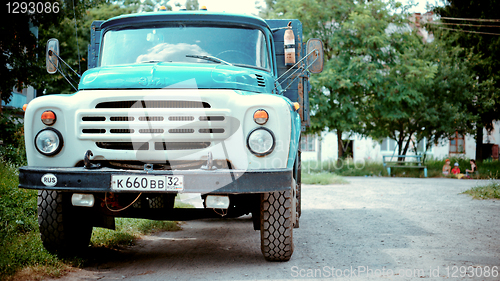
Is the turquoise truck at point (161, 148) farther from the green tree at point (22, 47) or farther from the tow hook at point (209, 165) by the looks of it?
the green tree at point (22, 47)

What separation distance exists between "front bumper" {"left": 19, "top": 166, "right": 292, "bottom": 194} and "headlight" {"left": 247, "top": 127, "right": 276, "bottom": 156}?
0.22m

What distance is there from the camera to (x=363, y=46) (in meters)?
19.4

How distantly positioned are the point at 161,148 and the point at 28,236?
2.40m

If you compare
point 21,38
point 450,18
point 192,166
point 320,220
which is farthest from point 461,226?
point 450,18

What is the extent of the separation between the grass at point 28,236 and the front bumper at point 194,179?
2.57ft

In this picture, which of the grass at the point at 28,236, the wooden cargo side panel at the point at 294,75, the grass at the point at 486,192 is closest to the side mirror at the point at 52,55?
the grass at the point at 28,236

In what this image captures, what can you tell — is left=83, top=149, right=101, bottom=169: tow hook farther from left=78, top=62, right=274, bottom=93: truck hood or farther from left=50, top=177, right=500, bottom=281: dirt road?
left=50, top=177, right=500, bottom=281: dirt road

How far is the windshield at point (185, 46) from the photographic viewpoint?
17.2 feet

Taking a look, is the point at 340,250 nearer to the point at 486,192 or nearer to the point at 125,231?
the point at 125,231

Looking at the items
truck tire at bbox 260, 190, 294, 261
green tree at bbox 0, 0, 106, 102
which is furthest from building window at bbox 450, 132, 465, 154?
truck tire at bbox 260, 190, 294, 261

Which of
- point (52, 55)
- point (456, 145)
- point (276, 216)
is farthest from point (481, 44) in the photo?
point (52, 55)

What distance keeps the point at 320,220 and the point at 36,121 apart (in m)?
5.17

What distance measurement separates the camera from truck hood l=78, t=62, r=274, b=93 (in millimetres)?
4457

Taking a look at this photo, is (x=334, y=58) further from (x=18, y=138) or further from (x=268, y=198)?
(x=268, y=198)
